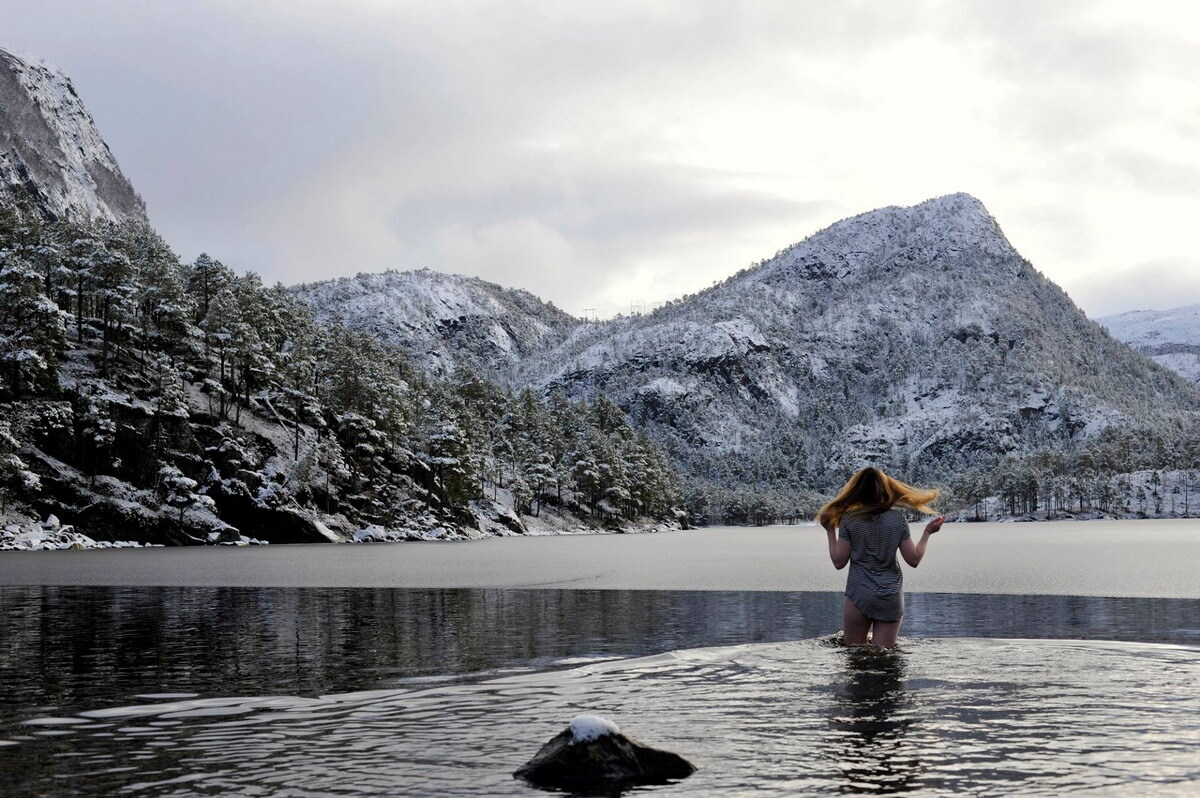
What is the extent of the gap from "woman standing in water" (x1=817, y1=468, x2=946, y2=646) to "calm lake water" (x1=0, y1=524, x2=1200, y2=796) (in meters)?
0.65

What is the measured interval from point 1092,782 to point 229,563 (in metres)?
51.6

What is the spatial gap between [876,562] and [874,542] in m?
0.29

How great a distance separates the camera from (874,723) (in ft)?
32.3

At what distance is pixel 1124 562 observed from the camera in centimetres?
5234

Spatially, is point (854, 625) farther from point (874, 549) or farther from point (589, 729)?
point (589, 729)

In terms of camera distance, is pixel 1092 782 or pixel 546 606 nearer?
pixel 1092 782

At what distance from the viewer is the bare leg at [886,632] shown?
45.9ft

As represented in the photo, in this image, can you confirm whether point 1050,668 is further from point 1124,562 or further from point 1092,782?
point 1124,562

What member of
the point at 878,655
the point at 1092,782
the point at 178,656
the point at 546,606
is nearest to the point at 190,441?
the point at 546,606

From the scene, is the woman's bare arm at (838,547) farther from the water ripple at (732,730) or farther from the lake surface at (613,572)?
the lake surface at (613,572)

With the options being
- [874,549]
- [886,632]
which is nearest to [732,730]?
[874,549]

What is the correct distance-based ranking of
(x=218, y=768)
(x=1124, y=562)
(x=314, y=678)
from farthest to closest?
(x=1124, y=562) → (x=314, y=678) → (x=218, y=768)

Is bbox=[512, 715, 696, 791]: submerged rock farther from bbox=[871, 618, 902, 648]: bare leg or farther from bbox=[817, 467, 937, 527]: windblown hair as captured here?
bbox=[871, 618, 902, 648]: bare leg

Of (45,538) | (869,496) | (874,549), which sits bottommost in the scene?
(45,538)
